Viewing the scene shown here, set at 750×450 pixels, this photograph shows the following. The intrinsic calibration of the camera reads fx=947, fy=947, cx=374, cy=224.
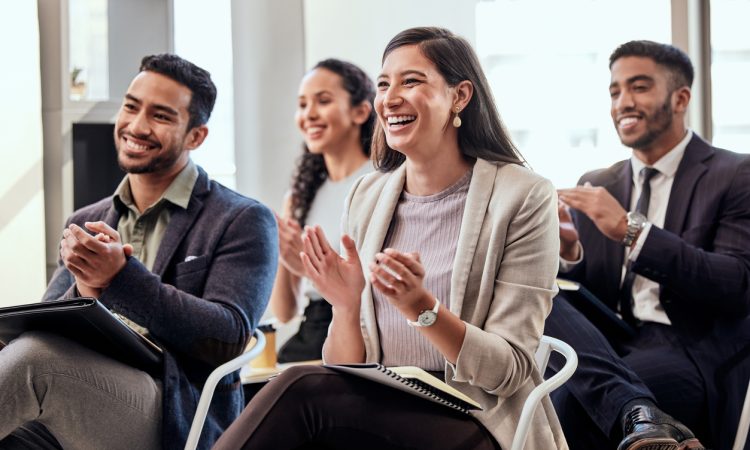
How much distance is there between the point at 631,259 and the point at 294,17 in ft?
7.63

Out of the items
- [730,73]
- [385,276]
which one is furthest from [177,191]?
[730,73]

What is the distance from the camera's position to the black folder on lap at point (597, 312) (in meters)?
2.69

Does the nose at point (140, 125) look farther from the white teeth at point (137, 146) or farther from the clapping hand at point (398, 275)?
the clapping hand at point (398, 275)

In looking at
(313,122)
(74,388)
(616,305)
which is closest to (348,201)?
(74,388)

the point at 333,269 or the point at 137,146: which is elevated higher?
the point at 137,146

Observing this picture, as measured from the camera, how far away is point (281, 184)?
444cm

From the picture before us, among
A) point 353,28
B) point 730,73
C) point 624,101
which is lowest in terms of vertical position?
point 624,101

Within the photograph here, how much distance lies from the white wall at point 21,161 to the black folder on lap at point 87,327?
172cm

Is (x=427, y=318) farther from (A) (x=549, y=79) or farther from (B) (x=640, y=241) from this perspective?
(A) (x=549, y=79)

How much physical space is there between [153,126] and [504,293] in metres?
1.16

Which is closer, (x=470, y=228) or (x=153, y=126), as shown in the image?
(x=470, y=228)

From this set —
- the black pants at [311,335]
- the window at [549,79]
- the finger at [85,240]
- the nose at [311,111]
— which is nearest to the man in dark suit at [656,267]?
the black pants at [311,335]

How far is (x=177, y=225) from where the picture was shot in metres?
2.42

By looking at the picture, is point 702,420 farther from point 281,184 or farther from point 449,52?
point 281,184
